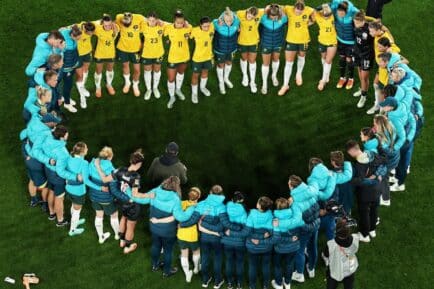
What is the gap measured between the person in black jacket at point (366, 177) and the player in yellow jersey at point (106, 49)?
5.48 m

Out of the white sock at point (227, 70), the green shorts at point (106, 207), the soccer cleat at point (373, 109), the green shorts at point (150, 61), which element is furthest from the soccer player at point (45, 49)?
the soccer cleat at point (373, 109)

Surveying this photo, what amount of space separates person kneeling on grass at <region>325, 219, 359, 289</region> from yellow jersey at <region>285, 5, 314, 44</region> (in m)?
5.51

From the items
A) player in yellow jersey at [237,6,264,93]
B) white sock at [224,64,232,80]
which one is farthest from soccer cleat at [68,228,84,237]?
player in yellow jersey at [237,6,264,93]

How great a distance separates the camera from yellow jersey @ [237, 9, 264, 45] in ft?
48.4

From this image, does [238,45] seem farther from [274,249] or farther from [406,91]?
[274,249]

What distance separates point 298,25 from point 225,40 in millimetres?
1569

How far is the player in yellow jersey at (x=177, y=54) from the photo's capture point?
14.4m

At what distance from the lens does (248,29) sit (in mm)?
→ 14828

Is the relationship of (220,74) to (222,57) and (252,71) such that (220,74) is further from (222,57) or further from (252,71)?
(252,71)

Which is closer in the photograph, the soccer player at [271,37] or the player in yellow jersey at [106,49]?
the player in yellow jersey at [106,49]

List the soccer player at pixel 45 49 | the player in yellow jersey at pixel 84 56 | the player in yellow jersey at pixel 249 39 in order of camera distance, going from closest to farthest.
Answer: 1. the soccer player at pixel 45 49
2. the player in yellow jersey at pixel 84 56
3. the player in yellow jersey at pixel 249 39

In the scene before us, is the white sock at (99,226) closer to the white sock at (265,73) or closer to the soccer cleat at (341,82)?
the white sock at (265,73)

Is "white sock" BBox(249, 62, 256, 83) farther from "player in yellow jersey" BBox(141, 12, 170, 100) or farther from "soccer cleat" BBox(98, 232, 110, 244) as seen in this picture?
"soccer cleat" BBox(98, 232, 110, 244)

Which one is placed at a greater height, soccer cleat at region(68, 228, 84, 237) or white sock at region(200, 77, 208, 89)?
white sock at region(200, 77, 208, 89)
